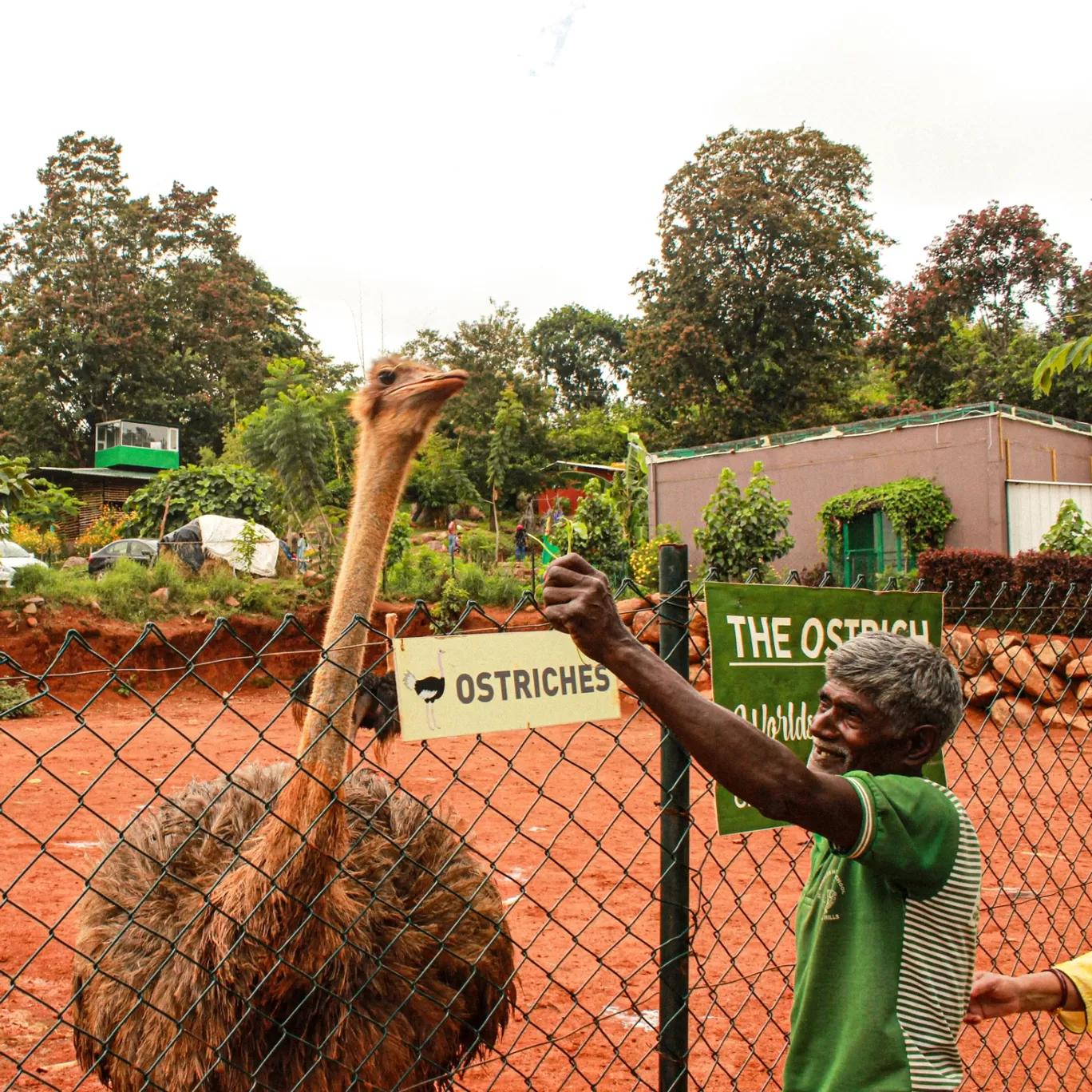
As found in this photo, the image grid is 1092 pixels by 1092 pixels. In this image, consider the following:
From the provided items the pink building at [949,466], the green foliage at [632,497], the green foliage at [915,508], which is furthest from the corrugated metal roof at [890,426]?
the green foliage at [632,497]

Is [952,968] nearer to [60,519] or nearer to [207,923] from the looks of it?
[207,923]

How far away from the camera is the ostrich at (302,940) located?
2.20 meters

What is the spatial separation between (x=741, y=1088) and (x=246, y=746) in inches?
316

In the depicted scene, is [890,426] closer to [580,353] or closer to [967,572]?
[967,572]

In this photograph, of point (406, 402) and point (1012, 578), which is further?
point (1012, 578)

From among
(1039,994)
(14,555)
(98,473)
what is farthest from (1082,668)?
(98,473)

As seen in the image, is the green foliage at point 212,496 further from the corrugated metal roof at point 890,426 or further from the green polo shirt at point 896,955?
the green polo shirt at point 896,955

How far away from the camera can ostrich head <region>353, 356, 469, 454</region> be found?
298 centimetres

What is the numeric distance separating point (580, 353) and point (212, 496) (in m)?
35.4

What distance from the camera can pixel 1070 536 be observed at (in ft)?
45.8

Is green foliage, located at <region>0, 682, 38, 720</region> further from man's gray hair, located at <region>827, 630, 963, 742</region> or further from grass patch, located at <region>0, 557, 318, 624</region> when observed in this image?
man's gray hair, located at <region>827, 630, 963, 742</region>

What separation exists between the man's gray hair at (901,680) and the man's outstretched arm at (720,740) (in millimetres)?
224

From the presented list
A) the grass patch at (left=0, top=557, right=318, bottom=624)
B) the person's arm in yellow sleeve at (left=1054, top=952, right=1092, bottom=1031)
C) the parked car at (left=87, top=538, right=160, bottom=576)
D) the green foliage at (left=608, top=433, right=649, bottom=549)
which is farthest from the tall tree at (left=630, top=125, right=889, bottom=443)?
the person's arm in yellow sleeve at (left=1054, top=952, right=1092, bottom=1031)

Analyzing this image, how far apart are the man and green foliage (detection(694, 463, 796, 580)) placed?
12933mm
